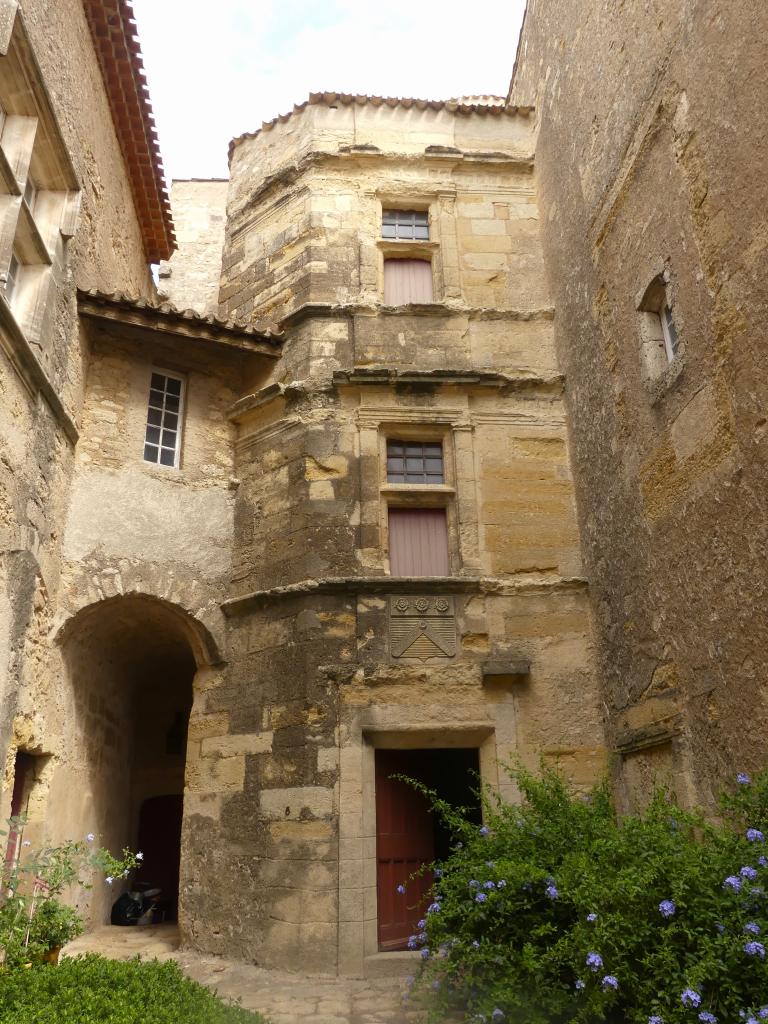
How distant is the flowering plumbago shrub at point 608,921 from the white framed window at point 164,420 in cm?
470

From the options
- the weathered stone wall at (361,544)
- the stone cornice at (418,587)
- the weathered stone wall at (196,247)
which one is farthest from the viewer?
the weathered stone wall at (196,247)

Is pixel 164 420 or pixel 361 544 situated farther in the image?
pixel 164 420

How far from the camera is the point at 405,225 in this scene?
29.4ft

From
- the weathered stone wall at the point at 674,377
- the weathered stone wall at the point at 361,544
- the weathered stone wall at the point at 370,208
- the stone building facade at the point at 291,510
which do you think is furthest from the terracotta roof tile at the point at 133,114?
the weathered stone wall at the point at 674,377

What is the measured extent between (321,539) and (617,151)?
4.21 meters

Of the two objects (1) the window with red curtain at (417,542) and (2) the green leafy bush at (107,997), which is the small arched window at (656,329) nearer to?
(1) the window with red curtain at (417,542)

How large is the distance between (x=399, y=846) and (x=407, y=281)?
18.7 ft

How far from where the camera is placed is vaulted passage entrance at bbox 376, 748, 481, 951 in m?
6.43

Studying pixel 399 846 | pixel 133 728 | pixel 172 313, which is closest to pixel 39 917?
pixel 399 846

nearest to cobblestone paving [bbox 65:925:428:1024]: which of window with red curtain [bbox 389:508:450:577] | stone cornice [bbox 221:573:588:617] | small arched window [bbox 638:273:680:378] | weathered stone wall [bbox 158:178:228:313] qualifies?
stone cornice [bbox 221:573:588:617]

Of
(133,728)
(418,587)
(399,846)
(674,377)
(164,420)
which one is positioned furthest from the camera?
(133,728)

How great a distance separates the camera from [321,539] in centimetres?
711

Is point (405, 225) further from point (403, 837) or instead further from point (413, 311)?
point (403, 837)

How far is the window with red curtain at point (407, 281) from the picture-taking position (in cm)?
853
